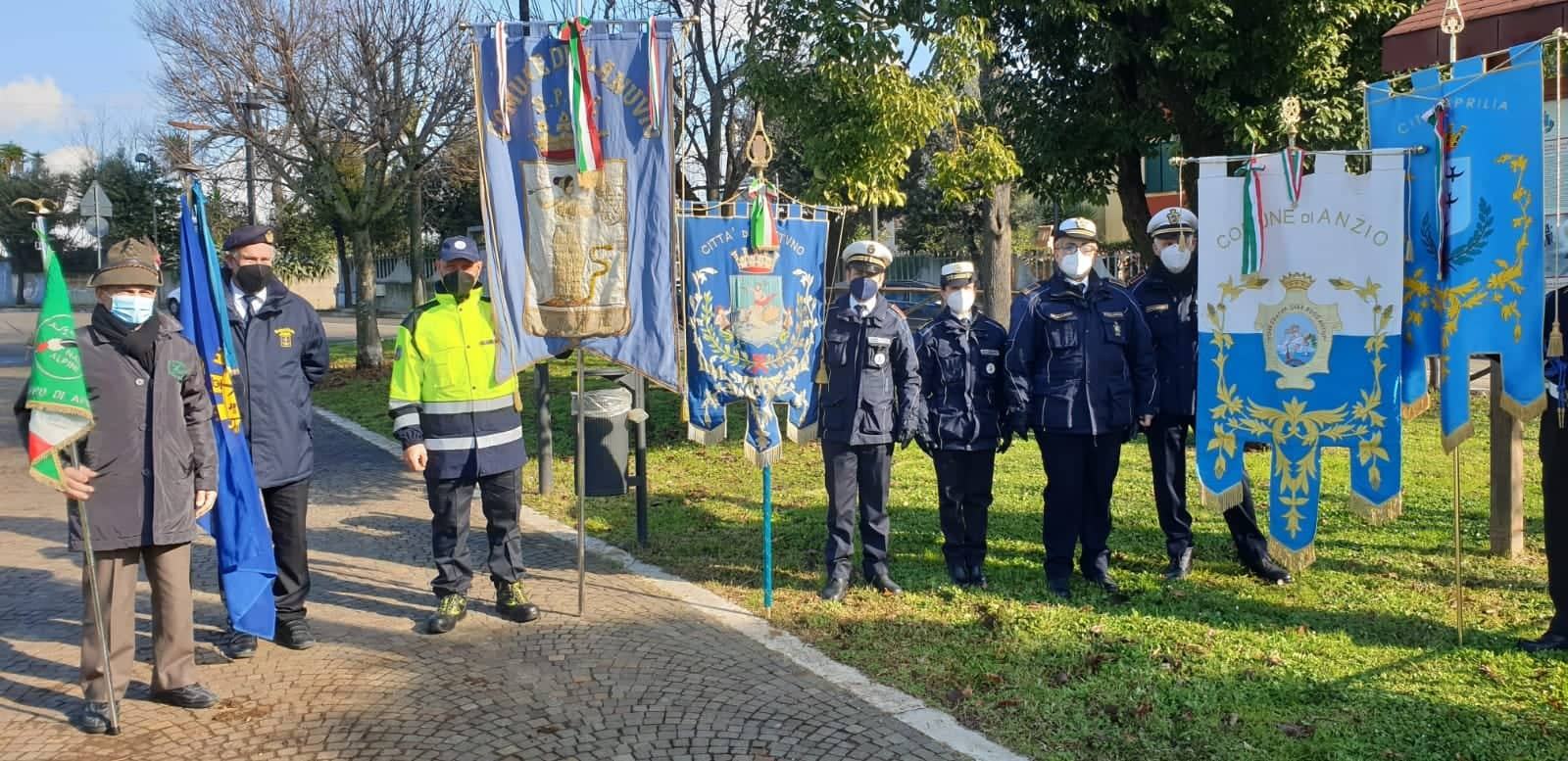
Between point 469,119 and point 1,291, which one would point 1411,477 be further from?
point 1,291

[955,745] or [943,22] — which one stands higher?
[943,22]

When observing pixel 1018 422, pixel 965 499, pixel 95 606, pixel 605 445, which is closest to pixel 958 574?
pixel 965 499

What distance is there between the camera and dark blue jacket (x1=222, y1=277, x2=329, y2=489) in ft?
18.5

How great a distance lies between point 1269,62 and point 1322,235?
5681 millimetres

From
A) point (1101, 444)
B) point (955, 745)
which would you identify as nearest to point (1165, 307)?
point (1101, 444)

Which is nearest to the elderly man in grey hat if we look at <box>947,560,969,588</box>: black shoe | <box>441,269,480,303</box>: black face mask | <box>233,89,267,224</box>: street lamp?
<box>441,269,480,303</box>: black face mask

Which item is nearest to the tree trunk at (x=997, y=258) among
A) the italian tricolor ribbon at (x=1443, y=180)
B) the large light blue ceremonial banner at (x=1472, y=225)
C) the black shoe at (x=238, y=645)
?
the large light blue ceremonial banner at (x=1472, y=225)

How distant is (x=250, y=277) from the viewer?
566cm

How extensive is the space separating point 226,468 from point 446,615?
1.38 meters

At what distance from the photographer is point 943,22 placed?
32.1 ft

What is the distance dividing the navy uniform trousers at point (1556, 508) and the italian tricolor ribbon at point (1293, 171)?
1562 mm

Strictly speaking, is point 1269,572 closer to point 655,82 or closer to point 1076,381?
point 1076,381

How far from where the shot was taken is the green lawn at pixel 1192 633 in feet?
14.8

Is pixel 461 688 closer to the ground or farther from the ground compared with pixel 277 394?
closer to the ground
